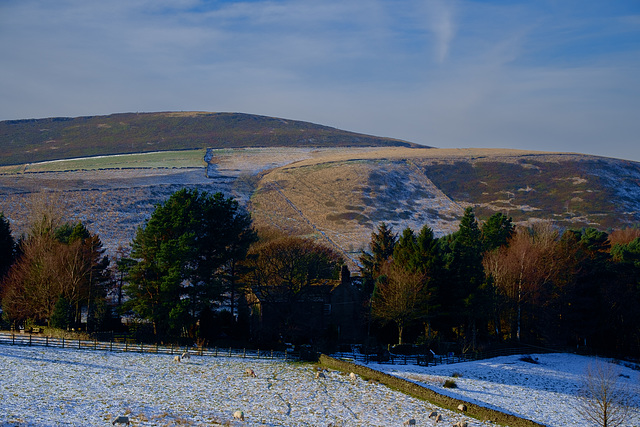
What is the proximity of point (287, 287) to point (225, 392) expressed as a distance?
2221 centimetres

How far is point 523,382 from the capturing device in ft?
135

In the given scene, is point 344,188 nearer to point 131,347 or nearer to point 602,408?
point 131,347

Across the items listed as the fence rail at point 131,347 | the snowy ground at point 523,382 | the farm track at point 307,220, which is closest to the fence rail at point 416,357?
the snowy ground at point 523,382

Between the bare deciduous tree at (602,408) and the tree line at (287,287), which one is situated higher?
the tree line at (287,287)

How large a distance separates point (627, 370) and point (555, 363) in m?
6.47

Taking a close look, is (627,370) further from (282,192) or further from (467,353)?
(282,192)

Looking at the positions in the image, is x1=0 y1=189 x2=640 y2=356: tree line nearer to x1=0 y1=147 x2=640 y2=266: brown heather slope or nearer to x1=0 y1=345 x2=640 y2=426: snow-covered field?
x1=0 y1=345 x2=640 y2=426: snow-covered field

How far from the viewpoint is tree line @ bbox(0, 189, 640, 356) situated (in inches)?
1898

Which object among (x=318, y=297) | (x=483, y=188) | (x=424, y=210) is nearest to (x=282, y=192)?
(x=424, y=210)

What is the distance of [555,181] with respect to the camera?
564ft

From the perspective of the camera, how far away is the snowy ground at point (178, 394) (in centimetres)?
2602

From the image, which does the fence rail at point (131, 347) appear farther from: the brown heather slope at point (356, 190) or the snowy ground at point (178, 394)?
the brown heather slope at point (356, 190)

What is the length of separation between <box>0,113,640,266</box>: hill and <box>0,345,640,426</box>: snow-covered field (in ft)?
191

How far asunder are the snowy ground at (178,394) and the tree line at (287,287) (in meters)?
8.89
